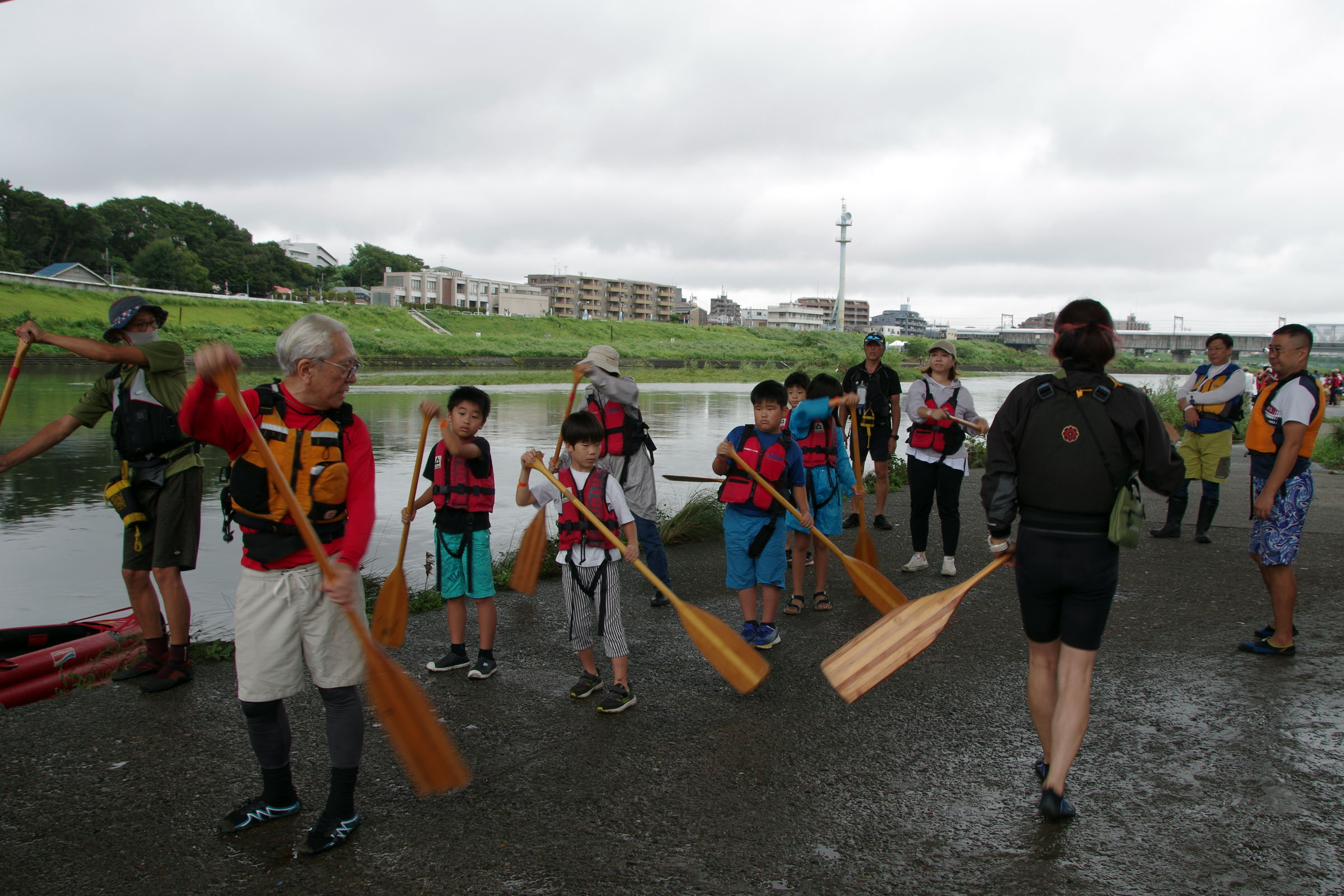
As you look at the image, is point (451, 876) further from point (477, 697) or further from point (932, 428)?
point (932, 428)

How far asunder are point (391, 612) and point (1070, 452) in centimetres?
362

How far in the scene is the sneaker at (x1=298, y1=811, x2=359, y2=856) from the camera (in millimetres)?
2775

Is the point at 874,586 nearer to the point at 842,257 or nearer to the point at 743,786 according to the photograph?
the point at 743,786

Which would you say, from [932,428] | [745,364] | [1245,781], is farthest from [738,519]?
[745,364]

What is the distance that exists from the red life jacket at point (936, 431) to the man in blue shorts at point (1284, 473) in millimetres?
1975

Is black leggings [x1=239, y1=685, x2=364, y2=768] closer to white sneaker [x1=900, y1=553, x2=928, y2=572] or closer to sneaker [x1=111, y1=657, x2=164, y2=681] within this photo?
sneaker [x1=111, y1=657, x2=164, y2=681]

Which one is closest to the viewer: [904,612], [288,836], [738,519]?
[288,836]

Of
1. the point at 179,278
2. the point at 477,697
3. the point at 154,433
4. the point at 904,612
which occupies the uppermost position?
the point at 179,278

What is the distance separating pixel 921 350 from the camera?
198 feet

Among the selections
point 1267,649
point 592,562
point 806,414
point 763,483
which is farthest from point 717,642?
point 1267,649

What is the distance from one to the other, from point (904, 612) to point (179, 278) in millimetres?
78635

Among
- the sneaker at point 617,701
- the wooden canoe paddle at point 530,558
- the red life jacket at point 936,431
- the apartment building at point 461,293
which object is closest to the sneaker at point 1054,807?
the sneaker at point 617,701

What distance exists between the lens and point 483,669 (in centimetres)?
445

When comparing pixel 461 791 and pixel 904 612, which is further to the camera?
pixel 904 612
